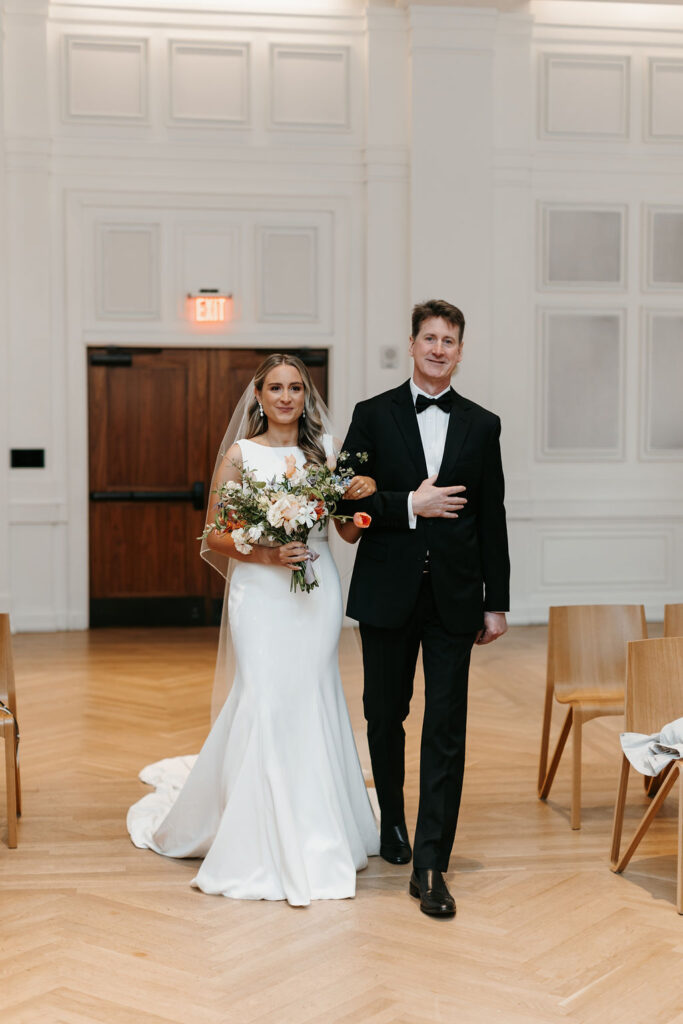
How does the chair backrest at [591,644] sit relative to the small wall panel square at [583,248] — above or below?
below

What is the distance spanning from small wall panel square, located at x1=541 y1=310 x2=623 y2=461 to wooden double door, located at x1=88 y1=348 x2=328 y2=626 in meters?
1.97

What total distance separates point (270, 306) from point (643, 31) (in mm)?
4004

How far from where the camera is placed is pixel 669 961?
337cm

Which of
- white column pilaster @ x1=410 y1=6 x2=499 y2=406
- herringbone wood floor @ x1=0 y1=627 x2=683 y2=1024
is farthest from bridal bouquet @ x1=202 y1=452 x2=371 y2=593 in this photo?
white column pilaster @ x1=410 y1=6 x2=499 y2=406

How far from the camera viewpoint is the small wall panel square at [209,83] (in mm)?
9078

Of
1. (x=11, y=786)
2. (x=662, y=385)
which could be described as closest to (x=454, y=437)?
(x=11, y=786)

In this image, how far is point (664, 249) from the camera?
31.8 feet

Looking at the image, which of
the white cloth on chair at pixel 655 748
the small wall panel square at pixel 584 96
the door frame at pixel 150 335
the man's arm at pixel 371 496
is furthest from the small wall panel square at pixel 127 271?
the white cloth on chair at pixel 655 748

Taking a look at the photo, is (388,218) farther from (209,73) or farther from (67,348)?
(67,348)

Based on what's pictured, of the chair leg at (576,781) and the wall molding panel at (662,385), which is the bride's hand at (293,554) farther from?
the wall molding panel at (662,385)

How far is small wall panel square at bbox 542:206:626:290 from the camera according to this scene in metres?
9.54

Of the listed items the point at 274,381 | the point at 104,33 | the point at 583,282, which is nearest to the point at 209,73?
the point at 104,33

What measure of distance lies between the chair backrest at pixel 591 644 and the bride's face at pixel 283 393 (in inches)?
63.1

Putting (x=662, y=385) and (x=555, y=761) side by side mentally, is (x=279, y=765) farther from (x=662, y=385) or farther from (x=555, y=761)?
(x=662, y=385)
